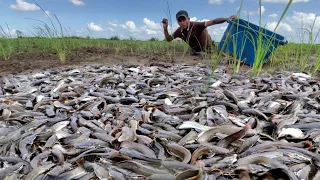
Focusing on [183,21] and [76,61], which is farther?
[183,21]

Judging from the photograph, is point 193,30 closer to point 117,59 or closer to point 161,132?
point 117,59

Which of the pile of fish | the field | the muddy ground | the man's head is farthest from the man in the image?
→ the pile of fish

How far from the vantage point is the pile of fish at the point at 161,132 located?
150cm

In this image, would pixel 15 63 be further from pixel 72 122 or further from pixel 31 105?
pixel 72 122

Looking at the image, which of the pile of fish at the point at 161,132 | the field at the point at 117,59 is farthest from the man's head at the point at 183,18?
the pile of fish at the point at 161,132

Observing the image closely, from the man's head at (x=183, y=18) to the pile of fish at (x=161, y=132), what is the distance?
124 inches

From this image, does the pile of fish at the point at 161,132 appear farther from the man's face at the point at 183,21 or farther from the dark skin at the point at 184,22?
the man's face at the point at 183,21

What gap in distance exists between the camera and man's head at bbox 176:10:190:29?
5825mm

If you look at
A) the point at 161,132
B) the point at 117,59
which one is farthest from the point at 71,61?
the point at 161,132

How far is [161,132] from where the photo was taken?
184 centimetres

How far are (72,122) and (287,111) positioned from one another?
1.48m

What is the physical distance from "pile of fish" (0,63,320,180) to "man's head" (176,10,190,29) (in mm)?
3142

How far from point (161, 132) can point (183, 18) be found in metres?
4.36

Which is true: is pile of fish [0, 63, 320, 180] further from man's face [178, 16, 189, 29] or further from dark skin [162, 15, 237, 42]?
man's face [178, 16, 189, 29]
